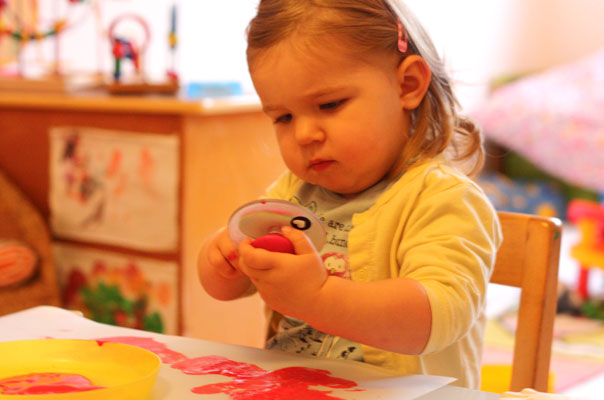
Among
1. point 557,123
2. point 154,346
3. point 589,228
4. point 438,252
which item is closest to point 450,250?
point 438,252

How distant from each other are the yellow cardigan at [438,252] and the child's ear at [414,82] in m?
0.07

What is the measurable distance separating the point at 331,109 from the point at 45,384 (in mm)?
385

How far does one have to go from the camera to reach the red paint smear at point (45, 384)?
61 centimetres

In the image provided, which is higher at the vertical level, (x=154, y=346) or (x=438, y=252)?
(x=438, y=252)

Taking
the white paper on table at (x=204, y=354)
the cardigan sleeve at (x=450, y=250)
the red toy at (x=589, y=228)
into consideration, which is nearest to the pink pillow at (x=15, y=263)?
the white paper on table at (x=204, y=354)

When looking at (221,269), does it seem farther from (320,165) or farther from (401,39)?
(401,39)

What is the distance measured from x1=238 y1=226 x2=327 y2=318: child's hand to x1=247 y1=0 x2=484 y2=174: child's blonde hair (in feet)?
0.81

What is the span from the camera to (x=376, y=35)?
2.74ft

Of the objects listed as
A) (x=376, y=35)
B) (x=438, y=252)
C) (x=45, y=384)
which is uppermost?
(x=376, y=35)

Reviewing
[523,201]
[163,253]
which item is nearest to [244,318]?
[163,253]

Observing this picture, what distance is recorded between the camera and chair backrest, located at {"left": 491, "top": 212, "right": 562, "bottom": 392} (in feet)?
2.91

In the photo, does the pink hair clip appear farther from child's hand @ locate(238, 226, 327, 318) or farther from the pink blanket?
the pink blanket

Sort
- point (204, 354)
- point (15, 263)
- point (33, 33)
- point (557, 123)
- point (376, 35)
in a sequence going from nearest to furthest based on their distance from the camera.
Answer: point (204, 354), point (376, 35), point (15, 263), point (33, 33), point (557, 123)

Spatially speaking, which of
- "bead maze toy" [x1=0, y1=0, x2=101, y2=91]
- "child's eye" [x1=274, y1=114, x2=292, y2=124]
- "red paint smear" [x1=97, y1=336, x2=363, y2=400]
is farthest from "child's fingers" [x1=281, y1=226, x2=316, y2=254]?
"bead maze toy" [x1=0, y1=0, x2=101, y2=91]
